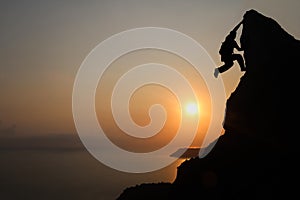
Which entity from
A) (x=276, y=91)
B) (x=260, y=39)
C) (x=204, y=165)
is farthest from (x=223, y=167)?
(x=260, y=39)

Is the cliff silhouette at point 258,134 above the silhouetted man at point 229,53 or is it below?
below

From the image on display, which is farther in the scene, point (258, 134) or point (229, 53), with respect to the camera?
point (229, 53)

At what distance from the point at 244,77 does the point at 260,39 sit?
355 cm

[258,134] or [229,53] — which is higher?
[229,53]

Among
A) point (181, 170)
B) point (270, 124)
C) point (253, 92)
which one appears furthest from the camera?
point (181, 170)

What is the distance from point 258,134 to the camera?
36.4m

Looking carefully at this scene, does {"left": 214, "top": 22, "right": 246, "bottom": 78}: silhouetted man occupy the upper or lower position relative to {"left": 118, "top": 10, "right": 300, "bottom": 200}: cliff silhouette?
upper

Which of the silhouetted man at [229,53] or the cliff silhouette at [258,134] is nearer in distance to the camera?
the cliff silhouette at [258,134]

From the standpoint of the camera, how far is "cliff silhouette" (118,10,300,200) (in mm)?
34062

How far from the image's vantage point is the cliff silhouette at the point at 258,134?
34062mm

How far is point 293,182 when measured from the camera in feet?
107

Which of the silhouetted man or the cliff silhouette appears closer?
the cliff silhouette

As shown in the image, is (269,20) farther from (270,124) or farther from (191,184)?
(191,184)

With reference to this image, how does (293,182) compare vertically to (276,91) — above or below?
below
